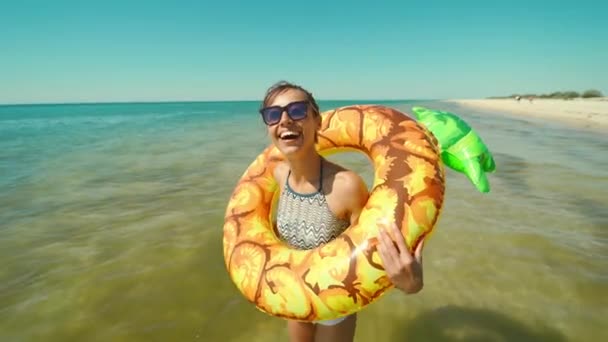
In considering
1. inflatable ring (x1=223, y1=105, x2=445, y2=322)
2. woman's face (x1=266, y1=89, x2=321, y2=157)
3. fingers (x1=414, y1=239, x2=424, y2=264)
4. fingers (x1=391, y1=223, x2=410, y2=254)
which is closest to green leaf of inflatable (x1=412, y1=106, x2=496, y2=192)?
inflatable ring (x1=223, y1=105, x2=445, y2=322)

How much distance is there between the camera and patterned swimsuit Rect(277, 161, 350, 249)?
176 centimetres

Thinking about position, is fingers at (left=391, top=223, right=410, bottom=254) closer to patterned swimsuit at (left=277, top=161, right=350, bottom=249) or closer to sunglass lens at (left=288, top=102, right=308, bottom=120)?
patterned swimsuit at (left=277, top=161, right=350, bottom=249)

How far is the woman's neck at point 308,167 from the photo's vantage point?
1750mm

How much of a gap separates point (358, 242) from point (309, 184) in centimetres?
40

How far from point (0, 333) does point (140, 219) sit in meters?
2.40

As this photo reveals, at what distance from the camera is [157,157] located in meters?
10.9

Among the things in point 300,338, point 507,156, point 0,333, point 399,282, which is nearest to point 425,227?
point 399,282

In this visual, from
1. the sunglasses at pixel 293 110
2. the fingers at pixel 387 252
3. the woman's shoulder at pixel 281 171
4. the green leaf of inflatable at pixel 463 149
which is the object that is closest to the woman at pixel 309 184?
the sunglasses at pixel 293 110

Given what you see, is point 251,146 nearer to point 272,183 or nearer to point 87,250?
point 87,250

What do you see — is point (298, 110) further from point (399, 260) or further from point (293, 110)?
point (399, 260)

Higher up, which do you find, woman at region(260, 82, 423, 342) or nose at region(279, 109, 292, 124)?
nose at region(279, 109, 292, 124)

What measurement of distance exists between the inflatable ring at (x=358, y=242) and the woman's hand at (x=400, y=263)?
9 cm

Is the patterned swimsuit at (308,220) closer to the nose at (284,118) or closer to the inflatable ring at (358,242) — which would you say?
the inflatable ring at (358,242)

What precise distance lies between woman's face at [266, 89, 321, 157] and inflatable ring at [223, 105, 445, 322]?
1.44ft
